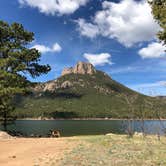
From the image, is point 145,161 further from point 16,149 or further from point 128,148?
point 16,149

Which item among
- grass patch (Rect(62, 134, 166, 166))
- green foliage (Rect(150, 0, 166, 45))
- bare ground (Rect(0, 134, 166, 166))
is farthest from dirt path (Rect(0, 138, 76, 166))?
green foliage (Rect(150, 0, 166, 45))

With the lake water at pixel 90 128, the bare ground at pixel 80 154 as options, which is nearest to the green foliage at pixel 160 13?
the bare ground at pixel 80 154

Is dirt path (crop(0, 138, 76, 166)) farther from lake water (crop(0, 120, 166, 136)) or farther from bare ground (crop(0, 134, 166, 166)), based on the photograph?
lake water (crop(0, 120, 166, 136))

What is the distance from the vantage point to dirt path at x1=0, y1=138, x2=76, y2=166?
1806 centimetres

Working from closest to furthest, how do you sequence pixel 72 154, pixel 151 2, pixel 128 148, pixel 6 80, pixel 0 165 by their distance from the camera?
pixel 0 165
pixel 72 154
pixel 128 148
pixel 151 2
pixel 6 80

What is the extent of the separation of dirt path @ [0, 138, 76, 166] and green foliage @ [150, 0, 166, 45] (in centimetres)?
972

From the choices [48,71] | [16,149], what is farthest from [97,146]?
[48,71]

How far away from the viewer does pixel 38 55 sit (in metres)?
38.7

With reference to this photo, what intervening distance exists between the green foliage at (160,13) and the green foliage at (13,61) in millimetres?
18209

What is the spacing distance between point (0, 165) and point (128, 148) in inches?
329

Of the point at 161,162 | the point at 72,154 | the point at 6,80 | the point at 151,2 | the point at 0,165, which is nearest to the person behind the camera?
the point at 161,162

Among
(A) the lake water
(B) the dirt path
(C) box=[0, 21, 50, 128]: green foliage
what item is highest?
(C) box=[0, 21, 50, 128]: green foliage

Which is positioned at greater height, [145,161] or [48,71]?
[48,71]

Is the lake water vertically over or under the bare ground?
over
